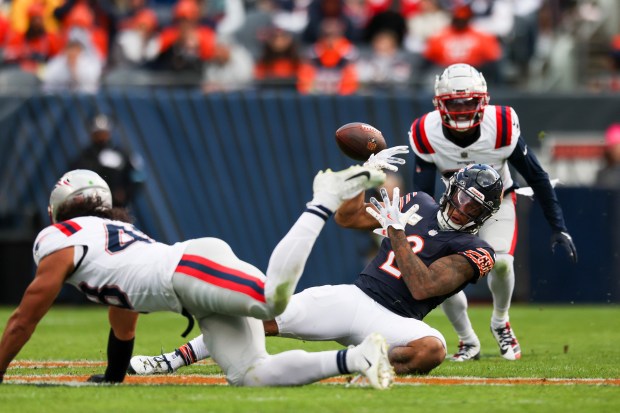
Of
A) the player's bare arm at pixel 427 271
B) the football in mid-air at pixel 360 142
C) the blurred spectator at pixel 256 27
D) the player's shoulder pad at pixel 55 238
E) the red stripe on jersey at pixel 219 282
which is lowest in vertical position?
the blurred spectator at pixel 256 27

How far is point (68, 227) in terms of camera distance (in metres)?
5.82

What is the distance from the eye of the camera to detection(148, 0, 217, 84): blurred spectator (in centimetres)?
1473

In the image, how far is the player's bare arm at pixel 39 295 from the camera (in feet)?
18.6

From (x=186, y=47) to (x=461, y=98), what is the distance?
754cm

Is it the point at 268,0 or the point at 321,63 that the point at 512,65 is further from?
the point at 268,0

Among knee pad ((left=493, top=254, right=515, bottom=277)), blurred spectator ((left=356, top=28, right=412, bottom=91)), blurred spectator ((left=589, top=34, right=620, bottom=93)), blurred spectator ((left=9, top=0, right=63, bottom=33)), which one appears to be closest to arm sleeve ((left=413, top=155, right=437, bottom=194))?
knee pad ((left=493, top=254, right=515, bottom=277))

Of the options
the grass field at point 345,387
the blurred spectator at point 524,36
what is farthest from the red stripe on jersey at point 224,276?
the blurred spectator at point 524,36

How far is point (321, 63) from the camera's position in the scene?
48.9 feet

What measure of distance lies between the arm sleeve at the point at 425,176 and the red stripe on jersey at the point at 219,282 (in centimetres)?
271

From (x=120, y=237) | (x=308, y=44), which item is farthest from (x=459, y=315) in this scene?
(x=308, y=44)

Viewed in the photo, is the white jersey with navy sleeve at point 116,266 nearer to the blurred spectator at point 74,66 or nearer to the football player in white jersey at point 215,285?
the football player in white jersey at point 215,285

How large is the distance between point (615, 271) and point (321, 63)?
14.5 feet

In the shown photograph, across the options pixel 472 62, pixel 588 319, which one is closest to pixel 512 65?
pixel 472 62

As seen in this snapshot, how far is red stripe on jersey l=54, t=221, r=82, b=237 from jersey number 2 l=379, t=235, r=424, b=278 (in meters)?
1.79
